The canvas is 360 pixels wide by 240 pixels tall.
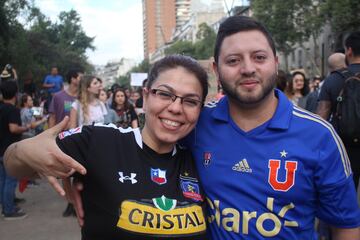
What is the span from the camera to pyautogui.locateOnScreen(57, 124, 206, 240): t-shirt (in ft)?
6.46

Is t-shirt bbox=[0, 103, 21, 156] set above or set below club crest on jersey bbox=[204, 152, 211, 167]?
below

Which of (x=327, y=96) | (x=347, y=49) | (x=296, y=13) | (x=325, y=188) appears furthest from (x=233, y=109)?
(x=296, y=13)

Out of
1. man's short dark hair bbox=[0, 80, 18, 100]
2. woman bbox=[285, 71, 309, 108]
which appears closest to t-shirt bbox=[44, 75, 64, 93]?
man's short dark hair bbox=[0, 80, 18, 100]

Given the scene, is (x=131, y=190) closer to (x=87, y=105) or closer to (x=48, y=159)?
(x=48, y=159)

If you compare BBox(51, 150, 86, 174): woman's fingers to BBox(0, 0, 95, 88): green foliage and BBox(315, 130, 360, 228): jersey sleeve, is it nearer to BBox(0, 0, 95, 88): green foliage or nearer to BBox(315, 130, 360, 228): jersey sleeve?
BBox(315, 130, 360, 228): jersey sleeve

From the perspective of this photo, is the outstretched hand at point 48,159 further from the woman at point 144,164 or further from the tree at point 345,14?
the tree at point 345,14

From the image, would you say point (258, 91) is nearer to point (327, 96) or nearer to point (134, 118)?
point (327, 96)

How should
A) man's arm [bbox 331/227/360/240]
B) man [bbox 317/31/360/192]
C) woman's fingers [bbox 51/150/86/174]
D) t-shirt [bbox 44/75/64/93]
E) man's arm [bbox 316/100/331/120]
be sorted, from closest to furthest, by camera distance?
1. woman's fingers [bbox 51/150/86/174]
2. man's arm [bbox 331/227/360/240]
3. man [bbox 317/31/360/192]
4. man's arm [bbox 316/100/331/120]
5. t-shirt [bbox 44/75/64/93]

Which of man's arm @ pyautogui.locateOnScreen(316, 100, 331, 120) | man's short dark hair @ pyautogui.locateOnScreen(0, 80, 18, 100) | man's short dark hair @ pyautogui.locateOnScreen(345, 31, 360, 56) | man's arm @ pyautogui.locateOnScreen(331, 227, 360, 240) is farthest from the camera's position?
man's short dark hair @ pyautogui.locateOnScreen(0, 80, 18, 100)

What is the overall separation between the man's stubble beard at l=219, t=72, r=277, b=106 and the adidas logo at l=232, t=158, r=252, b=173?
28cm

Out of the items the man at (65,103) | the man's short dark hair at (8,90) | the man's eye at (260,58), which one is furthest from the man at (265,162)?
the man's short dark hair at (8,90)

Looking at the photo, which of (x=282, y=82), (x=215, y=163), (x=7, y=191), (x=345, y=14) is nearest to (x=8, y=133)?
(x=7, y=191)

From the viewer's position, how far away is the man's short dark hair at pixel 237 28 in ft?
6.95

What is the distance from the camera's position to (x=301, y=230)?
2082 millimetres
